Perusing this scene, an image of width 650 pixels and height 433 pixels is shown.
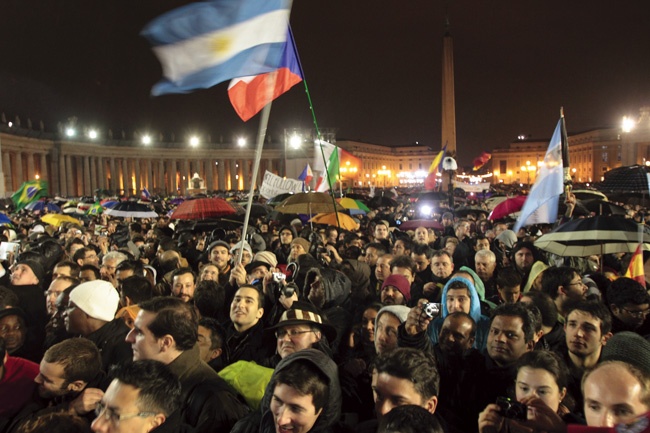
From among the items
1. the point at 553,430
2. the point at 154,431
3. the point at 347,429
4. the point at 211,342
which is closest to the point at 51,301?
the point at 211,342

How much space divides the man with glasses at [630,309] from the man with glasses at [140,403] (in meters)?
3.77

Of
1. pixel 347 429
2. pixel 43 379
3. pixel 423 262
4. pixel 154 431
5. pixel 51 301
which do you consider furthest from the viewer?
pixel 423 262

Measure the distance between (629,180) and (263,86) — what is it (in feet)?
22.3

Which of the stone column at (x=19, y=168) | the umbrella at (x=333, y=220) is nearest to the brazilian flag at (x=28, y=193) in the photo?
the umbrella at (x=333, y=220)

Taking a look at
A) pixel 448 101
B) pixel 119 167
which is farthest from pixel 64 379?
pixel 119 167

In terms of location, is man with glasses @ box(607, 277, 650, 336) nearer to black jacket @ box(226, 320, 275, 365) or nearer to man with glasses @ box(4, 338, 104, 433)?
black jacket @ box(226, 320, 275, 365)

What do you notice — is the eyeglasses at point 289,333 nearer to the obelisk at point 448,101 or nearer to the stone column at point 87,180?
the obelisk at point 448,101

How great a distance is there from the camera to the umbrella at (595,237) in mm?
7020

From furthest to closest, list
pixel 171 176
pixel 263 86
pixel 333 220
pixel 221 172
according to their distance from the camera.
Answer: pixel 221 172 < pixel 171 176 < pixel 333 220 < pixel 263 86

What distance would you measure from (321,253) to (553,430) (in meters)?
6.37

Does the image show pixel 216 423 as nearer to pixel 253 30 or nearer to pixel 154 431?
pixel 154 431

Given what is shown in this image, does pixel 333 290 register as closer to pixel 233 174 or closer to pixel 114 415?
pixel 114 415

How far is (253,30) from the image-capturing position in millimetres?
6602

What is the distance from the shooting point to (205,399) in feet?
11.1
